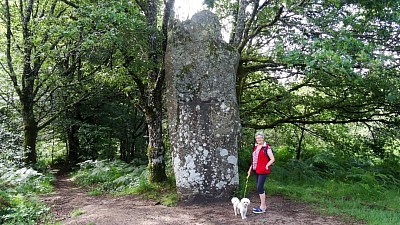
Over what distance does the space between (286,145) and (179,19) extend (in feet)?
26.7

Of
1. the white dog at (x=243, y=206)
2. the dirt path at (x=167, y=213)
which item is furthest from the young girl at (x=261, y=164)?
the white dog at (x=243, y=206)

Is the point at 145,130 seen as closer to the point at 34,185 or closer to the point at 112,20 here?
the point at 34,185

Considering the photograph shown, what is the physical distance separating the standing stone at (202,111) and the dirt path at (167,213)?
583mm

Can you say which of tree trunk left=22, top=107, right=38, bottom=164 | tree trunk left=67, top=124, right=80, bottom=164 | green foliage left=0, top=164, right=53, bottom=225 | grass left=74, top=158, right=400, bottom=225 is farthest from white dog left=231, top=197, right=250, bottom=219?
tree trunk left=67, top=124, right=80, bottom=164

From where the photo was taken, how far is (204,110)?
7758 mm

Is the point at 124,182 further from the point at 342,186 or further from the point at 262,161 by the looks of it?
the point at 342,186

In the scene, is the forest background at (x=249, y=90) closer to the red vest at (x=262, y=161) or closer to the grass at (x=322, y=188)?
the grass at (x=322, y=188)

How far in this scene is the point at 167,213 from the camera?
686 centimetres

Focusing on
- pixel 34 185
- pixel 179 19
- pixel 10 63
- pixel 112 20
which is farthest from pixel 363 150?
pixel 10 63

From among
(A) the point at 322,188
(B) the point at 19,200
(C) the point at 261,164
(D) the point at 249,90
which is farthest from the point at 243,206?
(D) the point at 249,90

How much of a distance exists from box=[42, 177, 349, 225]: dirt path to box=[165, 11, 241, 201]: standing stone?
58 centimetres

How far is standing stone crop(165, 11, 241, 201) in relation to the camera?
25.1ft

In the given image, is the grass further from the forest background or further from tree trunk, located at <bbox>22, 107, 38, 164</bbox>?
tree trunk, located at <bbox>22, 107, 38, 164</bbox>

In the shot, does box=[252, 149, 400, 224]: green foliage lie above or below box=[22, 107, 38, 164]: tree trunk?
below
